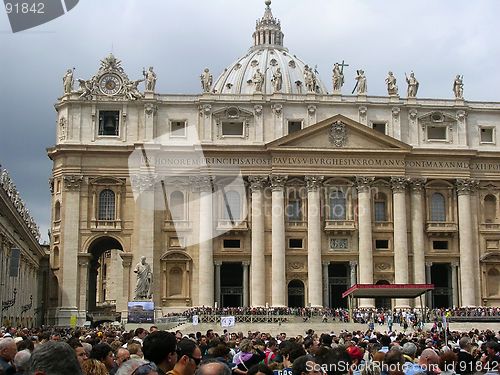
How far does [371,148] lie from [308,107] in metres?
6.84

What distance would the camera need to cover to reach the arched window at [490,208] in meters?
78.6

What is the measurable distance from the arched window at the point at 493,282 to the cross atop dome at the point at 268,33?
71651 millimetres

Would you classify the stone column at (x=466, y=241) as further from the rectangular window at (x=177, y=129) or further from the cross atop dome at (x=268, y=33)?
the cross atop dome at (x=268, y=33)

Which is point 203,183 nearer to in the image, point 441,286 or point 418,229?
point 418,229

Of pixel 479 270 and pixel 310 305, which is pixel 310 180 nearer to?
pixel 310 305

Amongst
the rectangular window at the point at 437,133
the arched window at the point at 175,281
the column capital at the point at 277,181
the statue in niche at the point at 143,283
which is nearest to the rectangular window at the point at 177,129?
the column capital at the point at 277,181

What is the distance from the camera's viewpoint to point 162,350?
9250 millimetres

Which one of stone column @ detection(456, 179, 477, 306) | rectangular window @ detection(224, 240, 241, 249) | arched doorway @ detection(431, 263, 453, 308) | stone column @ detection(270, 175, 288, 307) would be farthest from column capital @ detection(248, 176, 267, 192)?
stone column @ detection(456, 179, 477, 306)

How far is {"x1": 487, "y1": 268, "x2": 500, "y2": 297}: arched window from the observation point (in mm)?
77000

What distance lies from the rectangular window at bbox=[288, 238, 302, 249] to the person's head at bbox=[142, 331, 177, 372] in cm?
6613

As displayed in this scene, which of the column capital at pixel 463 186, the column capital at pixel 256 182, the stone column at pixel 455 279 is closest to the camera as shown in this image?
the column capital at pixel 256 182

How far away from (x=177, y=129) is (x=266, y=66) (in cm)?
5773

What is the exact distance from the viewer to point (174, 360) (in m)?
9.34

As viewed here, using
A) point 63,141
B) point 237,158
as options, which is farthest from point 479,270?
point 63,141
